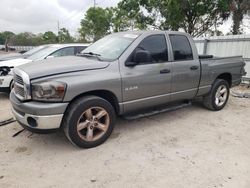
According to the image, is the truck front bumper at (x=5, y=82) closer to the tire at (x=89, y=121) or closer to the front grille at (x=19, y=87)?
the front grille at (x=19, y=87)

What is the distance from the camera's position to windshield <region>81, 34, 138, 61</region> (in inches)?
170

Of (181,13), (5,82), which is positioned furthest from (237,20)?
(5,82)

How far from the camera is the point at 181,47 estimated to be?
5109mm

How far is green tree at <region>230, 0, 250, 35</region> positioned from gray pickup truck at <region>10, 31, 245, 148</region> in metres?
10.6

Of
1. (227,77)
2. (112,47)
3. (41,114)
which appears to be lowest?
(41,114)

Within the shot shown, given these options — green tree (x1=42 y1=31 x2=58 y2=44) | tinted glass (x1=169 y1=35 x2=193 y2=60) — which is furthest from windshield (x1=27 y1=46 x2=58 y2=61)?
green tree (x1=42 y1=31 x2=58 y2=44)

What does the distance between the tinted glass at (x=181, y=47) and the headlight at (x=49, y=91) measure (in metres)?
2.45

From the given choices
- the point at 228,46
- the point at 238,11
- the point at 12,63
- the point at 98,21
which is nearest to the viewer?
the point at 12,63

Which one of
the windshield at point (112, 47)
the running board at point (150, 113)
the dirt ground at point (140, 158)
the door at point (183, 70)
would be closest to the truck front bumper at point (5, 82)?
the dirt ground at point (140, 158)

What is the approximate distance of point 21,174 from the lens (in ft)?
10.6

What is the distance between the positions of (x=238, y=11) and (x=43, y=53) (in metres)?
12.2

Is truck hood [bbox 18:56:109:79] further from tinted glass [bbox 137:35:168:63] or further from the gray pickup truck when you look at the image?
tinted glass [bbox 137:35:168:63]

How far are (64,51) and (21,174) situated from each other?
529 cm

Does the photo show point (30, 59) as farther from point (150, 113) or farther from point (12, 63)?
point (150, 113)
